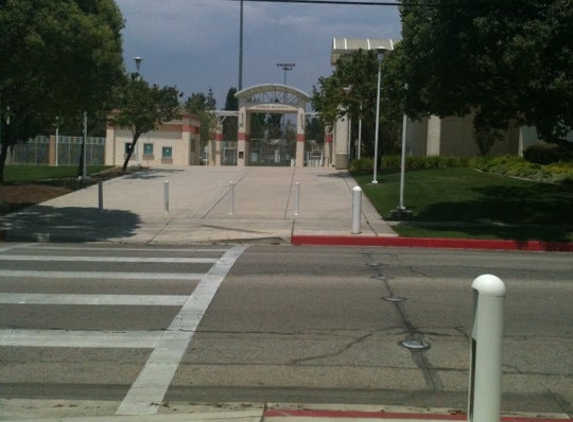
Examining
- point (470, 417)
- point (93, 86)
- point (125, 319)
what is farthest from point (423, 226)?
point (470, 417)

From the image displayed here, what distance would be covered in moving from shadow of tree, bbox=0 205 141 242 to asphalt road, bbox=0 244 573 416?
15.3ft

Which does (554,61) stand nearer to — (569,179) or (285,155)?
(569,179)

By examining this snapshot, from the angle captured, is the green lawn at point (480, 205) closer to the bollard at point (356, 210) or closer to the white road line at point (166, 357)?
the bollard at point (356, 210)

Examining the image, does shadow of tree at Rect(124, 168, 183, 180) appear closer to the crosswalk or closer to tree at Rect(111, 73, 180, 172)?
tree at Rect(111, 73, 180, 172)

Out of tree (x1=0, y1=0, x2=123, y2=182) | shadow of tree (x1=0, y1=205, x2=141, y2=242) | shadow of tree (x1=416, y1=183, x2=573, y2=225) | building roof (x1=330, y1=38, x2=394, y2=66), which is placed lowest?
shadow of tree (x1=0, y1=205, x2=141, y2=242)

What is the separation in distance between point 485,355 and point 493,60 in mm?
13482

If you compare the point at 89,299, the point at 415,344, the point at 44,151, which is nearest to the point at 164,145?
the point at 44,151

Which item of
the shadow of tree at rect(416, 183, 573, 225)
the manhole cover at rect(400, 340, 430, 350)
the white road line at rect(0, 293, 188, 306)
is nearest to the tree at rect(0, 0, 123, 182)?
the white road line at rect(0, 293, 188, 306)

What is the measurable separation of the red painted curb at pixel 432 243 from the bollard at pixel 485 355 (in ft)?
41.4

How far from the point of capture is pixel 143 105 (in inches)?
1433

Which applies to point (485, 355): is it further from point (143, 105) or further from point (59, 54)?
point (143, 105)

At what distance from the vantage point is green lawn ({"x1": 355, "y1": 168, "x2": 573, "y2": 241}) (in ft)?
60.8

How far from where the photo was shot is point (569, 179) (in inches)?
1052

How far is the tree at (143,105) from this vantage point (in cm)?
3609
